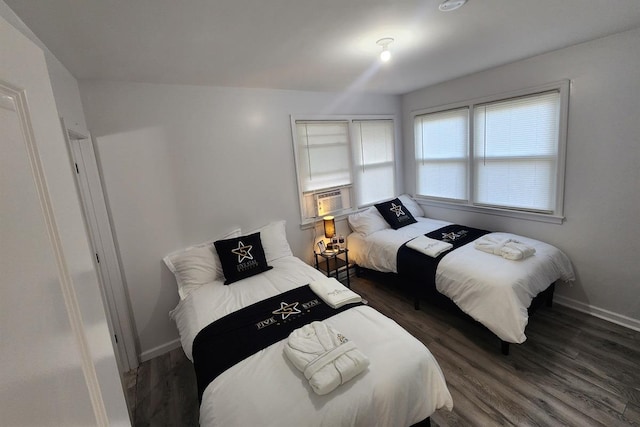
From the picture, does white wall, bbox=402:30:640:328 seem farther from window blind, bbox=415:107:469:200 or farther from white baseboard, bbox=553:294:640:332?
window blind, bbox=415:107:469:200

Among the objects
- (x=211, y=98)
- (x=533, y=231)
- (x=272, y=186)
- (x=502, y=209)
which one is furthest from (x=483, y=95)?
(x=211, y=98)

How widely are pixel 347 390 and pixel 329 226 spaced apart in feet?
7.44

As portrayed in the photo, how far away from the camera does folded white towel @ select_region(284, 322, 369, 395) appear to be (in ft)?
4.53

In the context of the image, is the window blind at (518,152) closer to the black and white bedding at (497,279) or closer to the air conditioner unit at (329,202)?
the black and white bedding at (497,279)

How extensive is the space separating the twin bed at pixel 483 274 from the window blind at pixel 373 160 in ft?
2.46

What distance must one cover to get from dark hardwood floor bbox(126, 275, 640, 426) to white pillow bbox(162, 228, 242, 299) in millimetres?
723

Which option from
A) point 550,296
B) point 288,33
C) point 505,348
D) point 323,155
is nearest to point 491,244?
point 550,296

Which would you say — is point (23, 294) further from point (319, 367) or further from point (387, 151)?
point (387, 151)

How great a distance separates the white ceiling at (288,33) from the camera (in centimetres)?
145

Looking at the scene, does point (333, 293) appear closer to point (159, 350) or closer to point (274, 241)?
point (274, 241)

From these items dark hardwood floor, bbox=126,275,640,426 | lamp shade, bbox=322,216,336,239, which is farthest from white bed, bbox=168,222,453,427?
lamp shade, bbox=322,216,336,239

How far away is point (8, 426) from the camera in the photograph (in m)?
0.32

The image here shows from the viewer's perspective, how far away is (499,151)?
3266mm

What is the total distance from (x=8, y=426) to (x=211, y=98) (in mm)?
2915
